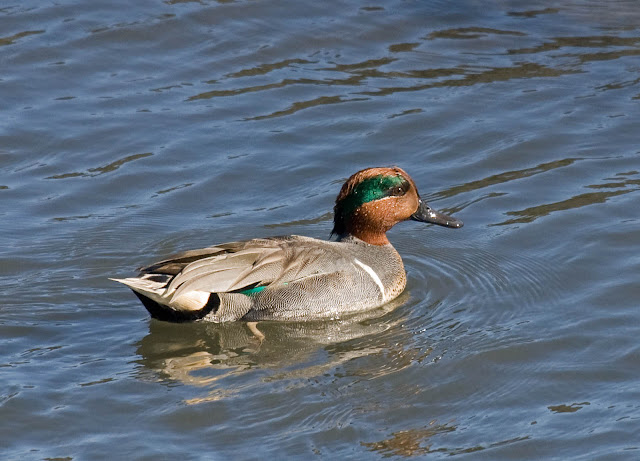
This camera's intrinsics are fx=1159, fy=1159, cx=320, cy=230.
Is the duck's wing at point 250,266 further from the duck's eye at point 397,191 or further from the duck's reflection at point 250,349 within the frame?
the duck's eye at point 397,191

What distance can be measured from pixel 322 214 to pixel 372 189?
3.49 ft

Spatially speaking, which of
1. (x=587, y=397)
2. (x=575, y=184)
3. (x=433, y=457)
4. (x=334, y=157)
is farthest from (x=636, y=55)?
(x=433, y=457)

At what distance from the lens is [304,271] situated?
805cm

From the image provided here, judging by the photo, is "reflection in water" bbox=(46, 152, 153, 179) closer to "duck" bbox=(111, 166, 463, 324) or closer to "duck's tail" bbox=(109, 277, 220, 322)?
"duck" bbox=(111, 166, 463, 324)

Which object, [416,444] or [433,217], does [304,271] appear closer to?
[433,217]

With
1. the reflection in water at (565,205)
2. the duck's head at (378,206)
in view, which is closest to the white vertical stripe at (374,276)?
the duck's head at (378,206)

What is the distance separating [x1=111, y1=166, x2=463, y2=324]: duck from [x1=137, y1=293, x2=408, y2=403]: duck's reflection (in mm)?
97

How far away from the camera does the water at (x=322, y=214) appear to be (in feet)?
21.0

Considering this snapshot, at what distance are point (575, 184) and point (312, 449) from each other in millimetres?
4399

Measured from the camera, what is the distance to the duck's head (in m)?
8.50

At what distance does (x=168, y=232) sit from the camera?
9.16 metres

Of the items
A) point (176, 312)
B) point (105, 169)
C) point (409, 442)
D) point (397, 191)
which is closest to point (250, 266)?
point (176, 312)

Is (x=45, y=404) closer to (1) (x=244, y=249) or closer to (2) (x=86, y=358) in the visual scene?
(2) (x=86, y=358)

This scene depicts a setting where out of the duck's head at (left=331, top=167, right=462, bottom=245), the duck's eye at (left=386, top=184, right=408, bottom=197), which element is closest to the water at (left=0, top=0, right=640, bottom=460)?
the duck's head at (left=331, top=167, right=462, bottom=245)
